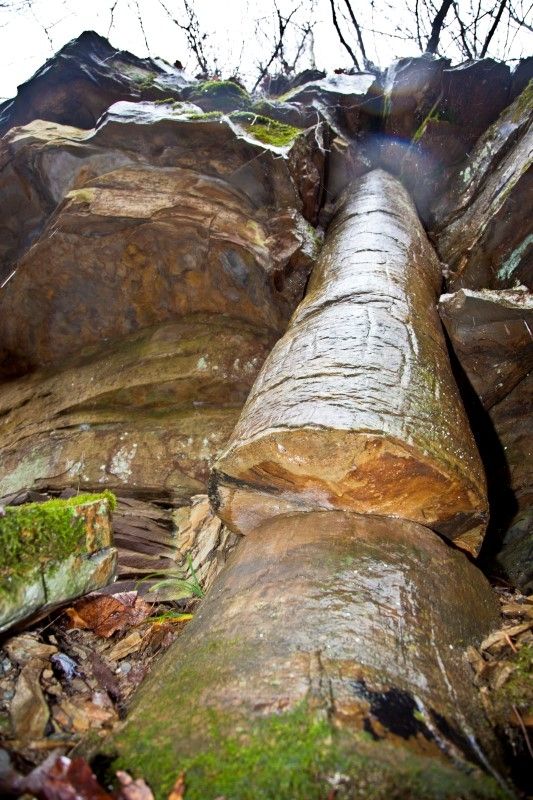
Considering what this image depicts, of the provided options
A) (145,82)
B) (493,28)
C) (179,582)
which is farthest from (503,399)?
(493,28)

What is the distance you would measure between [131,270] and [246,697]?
4697 mm

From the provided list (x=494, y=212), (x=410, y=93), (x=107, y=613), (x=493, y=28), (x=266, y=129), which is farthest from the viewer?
(x=493, y=28)

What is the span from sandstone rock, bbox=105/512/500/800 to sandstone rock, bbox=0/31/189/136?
7227mm

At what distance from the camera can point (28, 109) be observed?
648 cm

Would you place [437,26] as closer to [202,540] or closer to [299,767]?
[202,540]

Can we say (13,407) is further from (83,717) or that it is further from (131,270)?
(83,717)

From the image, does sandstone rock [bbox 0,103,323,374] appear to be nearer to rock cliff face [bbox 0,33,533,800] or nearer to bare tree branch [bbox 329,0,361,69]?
rock cliff face [bbox 0,33,533,800]

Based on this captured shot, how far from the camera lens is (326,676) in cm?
136

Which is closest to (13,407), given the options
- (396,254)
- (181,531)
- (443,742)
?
(181,531)

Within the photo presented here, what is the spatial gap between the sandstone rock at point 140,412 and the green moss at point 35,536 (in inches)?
94.2

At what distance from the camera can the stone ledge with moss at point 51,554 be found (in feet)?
5.16

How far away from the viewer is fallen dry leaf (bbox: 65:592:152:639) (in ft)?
8.49

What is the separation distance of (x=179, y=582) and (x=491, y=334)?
10.7 feet

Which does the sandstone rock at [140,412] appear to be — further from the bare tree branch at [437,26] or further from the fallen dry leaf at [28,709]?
the bare tree branch at [437,26]
